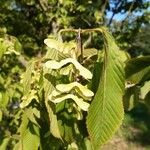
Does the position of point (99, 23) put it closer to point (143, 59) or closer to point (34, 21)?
point (34, 21)

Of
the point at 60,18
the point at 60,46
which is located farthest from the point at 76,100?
the point at 60,18

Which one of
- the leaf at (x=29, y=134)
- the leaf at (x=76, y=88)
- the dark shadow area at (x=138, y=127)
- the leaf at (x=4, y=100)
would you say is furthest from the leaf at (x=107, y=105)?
the dark shadow area at (x=138, y=127)

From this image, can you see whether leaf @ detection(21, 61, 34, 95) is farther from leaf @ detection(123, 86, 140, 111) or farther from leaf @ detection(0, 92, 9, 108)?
leaf @ detection(0, 92, 9, 108)

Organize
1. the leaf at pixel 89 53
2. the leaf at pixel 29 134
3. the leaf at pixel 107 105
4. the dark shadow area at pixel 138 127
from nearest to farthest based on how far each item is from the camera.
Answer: the leaf at pixel 107 105
the leaf at pixel 89 53
the leaf at pixel 29 134
the dark shadow area at pixel 138 127

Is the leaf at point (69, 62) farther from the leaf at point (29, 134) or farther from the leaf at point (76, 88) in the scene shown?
the leaf at point (29, 134)

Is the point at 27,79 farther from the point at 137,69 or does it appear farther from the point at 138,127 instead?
the point at 138,127

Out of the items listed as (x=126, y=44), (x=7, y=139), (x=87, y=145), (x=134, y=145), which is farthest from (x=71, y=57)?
(x=134, y=145)
